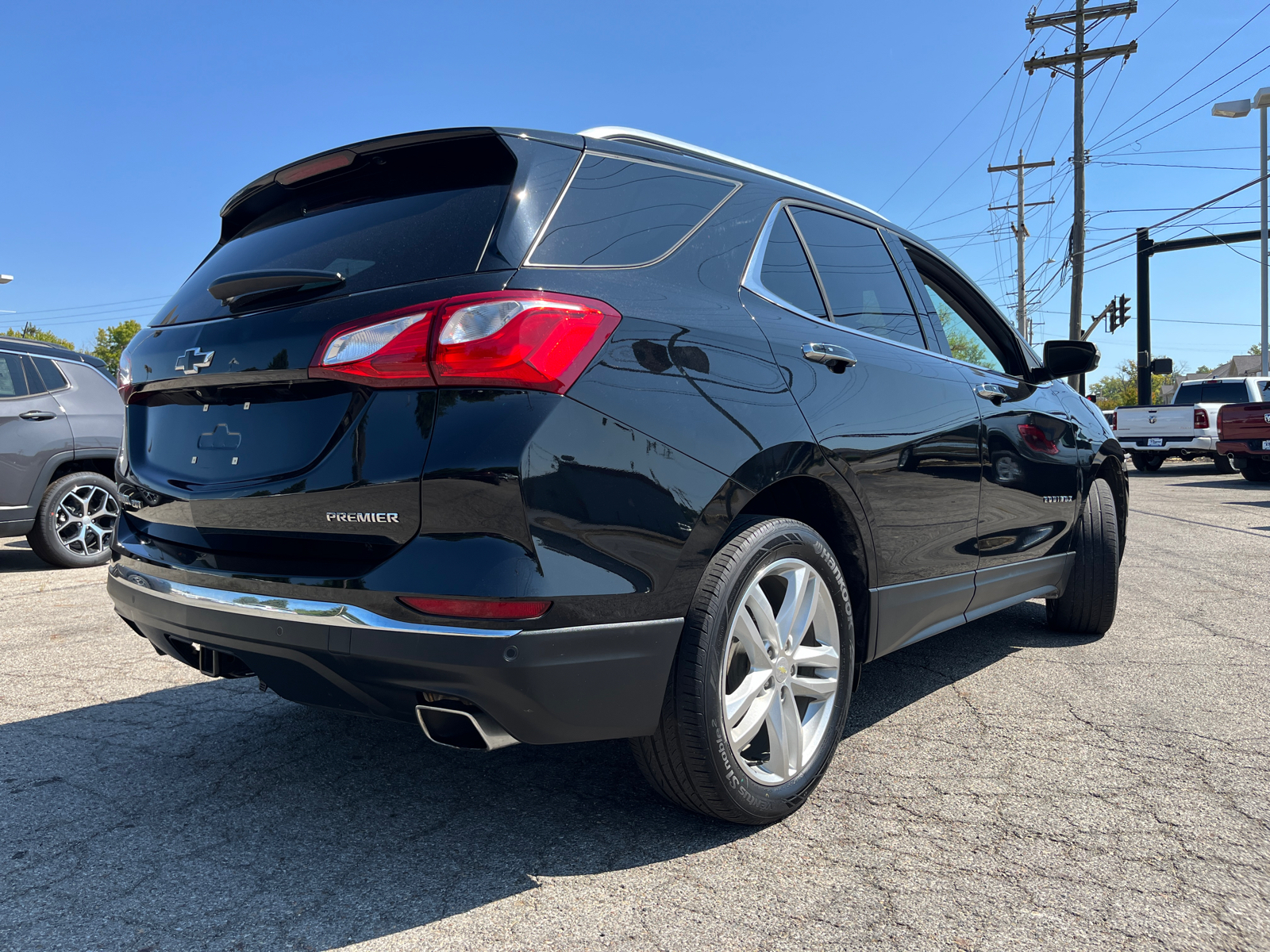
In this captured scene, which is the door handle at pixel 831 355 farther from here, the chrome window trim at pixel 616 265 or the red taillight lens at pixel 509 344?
the red taillight lens at pixel 509 344

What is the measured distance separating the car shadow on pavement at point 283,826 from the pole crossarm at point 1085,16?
31781mm

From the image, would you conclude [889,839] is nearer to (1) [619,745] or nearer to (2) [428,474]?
(1) [619,745]

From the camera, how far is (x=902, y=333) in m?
3.42

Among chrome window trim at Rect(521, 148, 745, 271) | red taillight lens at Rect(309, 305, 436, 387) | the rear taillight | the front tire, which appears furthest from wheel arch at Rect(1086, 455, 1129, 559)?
red taillight lens at Rect(309, 305, 436, 387)

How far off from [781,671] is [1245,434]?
54.6 ft

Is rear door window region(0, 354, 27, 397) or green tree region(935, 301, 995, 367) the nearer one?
green tree region(935, 301, 995, 367)

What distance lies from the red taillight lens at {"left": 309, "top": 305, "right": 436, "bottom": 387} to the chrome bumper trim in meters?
0.50

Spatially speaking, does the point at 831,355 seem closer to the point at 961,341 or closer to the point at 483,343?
the point at 483,343

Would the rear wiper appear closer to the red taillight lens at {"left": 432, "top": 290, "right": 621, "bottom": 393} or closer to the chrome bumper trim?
the red taillight lens at {"left": 432, "top": 290, "right": 621, "bottom": 393}

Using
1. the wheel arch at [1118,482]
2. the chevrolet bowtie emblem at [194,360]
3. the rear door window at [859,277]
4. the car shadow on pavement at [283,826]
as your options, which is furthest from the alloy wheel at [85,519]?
the wheel arch at [1118,482]

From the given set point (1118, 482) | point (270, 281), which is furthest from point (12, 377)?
point (1118, 482)

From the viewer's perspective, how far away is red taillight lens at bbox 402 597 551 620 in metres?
1.94

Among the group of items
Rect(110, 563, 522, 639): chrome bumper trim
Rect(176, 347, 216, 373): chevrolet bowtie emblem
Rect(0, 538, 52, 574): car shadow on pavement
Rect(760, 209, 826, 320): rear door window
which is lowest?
Rect(0, 538, 52, 574): car shadow on pavement

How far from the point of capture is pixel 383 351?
2078 millimetres
